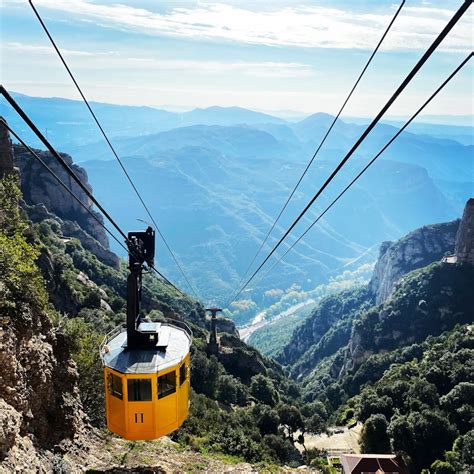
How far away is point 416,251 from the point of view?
120938 mm

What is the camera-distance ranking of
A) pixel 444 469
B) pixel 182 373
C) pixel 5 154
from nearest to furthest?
pixel 182 373
pixel 444 469
pixel 5 154

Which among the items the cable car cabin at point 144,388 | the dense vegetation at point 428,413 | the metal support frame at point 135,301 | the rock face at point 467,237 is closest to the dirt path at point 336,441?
the dense vegetation at point 428,413

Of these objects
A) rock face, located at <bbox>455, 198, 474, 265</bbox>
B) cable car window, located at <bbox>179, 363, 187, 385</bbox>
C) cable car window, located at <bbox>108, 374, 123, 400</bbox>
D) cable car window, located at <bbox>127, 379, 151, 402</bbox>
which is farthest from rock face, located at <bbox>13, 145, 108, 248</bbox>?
rock face, located at <bbox>455, 198, 474, 265</bbox>

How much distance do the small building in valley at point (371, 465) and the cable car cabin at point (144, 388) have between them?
2258 cm

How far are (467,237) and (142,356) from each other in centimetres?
8526

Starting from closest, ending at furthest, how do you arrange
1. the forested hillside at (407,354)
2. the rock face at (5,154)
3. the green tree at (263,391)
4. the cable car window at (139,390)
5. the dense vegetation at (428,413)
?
the cable car window at (139,390) → the dense vegetation at (428,413) → the forested hillside at (407,354) → the rock face at (5,154) → the green tree at (263,391)

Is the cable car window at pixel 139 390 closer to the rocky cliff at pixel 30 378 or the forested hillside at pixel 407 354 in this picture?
the rocky cliff at pixel 30 378

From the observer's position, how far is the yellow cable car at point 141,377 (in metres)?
12.2

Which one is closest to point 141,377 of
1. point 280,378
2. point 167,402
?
point 167,402

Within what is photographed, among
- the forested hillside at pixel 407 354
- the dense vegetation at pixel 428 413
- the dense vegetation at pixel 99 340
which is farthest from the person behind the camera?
the forested hillside at pixel 407 354

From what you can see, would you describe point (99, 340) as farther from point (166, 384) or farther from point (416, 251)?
point (416, 251)

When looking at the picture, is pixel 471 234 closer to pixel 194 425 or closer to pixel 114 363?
pixel 194 425

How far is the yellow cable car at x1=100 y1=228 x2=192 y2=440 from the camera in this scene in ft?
40.0

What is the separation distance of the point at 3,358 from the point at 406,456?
35025 millimetres
